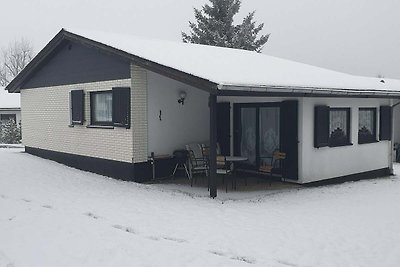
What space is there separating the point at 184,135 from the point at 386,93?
19.1 feet

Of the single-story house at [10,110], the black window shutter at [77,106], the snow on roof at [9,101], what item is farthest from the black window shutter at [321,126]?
the snow on roof at [9,101]

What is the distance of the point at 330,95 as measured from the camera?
37.1ft

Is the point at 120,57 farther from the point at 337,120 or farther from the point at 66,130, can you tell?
the point at 337,120

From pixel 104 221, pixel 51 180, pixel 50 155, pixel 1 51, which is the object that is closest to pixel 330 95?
pixel 104 221

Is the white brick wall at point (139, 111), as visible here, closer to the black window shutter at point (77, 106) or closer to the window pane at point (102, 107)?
the window pane at point (102, 107)

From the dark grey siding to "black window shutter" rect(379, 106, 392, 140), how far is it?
766 cm

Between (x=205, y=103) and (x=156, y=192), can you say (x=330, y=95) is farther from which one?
(x=156, y=192)

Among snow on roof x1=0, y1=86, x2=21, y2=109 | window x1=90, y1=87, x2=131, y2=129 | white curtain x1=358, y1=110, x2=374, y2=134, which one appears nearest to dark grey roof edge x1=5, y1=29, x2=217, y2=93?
window x1=90, y1=87, x2=131, y2=129

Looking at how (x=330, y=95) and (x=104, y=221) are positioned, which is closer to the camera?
(x=104, y=221)

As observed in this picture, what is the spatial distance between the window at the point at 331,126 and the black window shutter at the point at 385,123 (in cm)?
167

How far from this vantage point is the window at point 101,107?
12070mm

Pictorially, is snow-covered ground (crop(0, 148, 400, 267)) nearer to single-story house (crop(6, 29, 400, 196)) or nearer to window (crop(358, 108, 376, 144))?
single-story house (crop(6, 29, 400, 196))

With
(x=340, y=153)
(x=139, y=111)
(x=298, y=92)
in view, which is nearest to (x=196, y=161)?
(x=139, y=111)

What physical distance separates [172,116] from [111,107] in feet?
5.44
